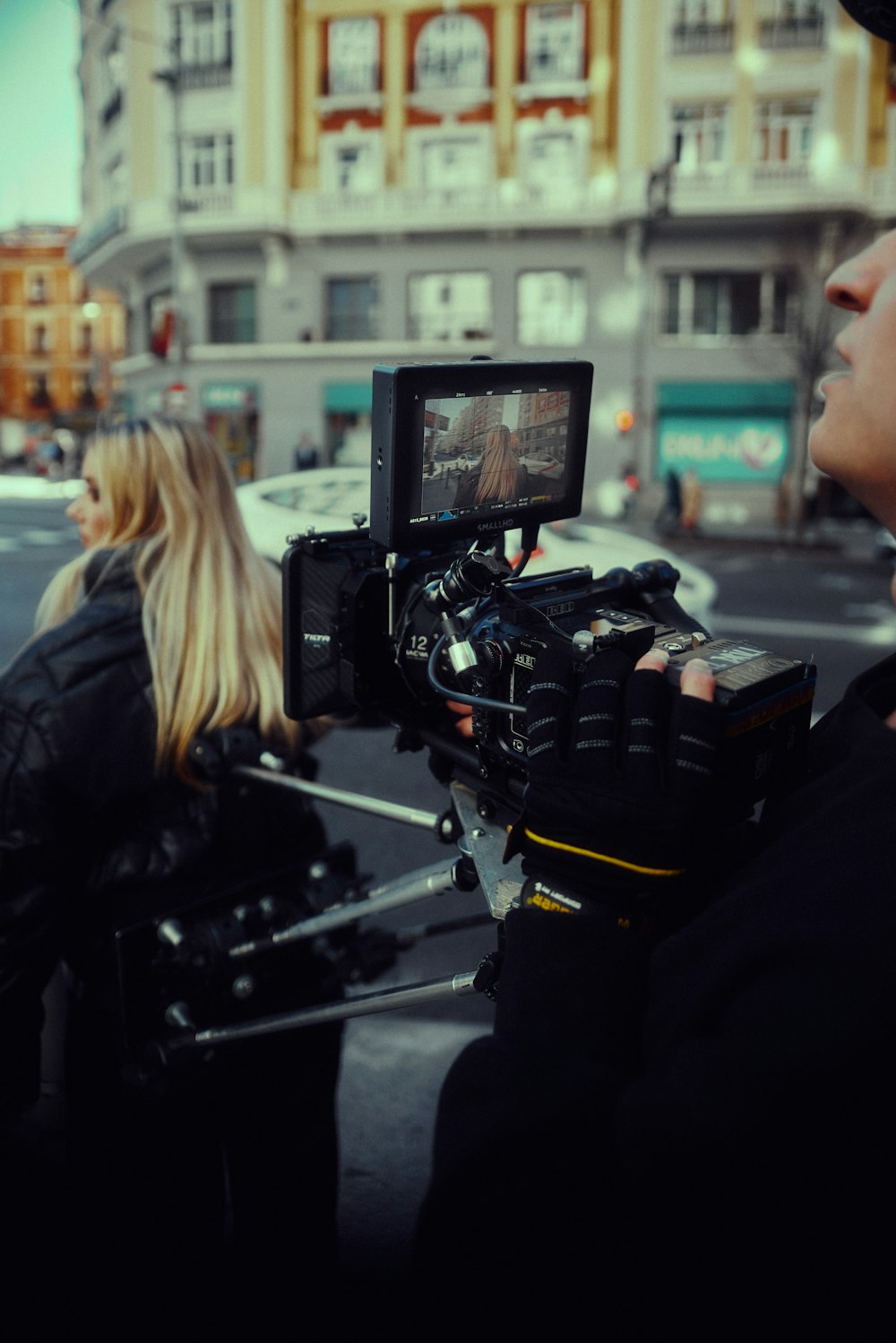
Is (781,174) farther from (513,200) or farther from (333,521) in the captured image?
(333,521)

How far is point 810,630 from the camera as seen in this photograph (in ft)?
33.9

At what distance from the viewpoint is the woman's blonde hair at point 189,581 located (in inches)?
81.4

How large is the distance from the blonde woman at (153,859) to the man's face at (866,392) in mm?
1283

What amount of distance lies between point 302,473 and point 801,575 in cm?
965

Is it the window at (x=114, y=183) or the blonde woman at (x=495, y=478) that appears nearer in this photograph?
the blonde woman at (x=495, y=478)

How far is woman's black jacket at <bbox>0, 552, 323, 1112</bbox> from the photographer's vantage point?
1905mm

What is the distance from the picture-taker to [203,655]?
82.1 inches

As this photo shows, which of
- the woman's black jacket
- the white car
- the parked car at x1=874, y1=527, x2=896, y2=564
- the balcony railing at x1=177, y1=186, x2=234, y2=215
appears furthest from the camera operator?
the balcony railing at x1=177, y1=186, x2=234, y2=215

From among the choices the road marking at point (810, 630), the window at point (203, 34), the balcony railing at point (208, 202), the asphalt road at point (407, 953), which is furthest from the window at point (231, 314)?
the road marking at point (810, 630)

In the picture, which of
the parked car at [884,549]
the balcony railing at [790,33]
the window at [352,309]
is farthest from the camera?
the window at [352,309]

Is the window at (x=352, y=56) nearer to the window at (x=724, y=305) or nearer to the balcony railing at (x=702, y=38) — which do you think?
the balcony railing at (x=702, y=38)

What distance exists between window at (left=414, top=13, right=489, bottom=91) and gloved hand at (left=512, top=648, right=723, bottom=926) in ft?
91.1

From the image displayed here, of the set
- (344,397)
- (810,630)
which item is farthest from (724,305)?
(810,630)
